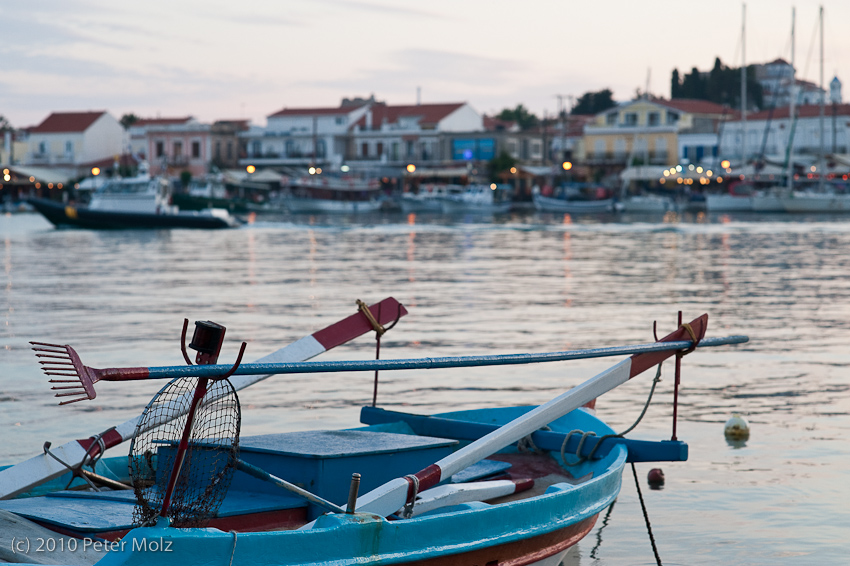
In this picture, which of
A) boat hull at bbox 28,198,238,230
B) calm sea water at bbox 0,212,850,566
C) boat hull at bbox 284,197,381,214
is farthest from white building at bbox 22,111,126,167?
calm sea water at bbox 0,212,850,566

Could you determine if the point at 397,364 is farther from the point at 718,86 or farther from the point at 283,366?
the point at 718,86

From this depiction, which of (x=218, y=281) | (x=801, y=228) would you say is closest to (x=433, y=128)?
(x=801, y=228)

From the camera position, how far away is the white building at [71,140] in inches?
3750

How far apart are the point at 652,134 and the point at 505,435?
273ft

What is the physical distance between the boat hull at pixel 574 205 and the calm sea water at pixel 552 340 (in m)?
39.2

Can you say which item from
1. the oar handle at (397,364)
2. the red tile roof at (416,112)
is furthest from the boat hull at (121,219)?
the oar handle at (397,364)

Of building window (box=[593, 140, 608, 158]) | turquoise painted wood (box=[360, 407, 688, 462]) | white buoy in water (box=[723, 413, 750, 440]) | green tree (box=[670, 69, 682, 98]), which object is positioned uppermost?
green tree (box=[670, 69, 682, 98])

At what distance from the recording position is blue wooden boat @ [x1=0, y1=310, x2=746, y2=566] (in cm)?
414

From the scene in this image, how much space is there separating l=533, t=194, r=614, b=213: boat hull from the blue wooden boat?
69.3 meters

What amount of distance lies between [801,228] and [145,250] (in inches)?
1178

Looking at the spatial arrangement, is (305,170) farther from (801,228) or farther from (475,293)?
(475,293)

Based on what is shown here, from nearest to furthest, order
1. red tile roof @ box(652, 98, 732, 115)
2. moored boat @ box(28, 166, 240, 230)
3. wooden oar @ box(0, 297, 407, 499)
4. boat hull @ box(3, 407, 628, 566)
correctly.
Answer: boat hull @ box(3, 407, 628, 566)
wooden oar @ box(0, 297, 407, 499)
moored boat @ box(28, 166, 240, 230)
red tile roof @ box(652, 98, 732, 115)

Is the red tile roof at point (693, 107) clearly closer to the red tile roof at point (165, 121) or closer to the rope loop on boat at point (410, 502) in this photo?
the red tile roof at point (165, 121)

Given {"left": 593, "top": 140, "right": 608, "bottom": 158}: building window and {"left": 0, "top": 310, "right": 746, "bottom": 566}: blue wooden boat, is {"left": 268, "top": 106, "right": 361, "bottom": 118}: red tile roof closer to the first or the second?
{"left": 593, "top": 140, "right": 608, "bottom": 158}: building window
